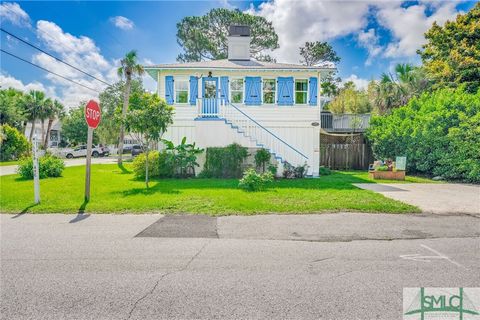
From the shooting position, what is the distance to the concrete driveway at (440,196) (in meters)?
7.41

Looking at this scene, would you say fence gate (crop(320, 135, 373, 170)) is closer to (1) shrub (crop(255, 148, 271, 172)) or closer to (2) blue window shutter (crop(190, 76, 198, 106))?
(1) shrub (crop(255, 148, 271, 172))

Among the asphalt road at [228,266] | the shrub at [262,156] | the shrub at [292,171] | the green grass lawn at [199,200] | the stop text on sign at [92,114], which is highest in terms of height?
the stop text on sign at [92,114]

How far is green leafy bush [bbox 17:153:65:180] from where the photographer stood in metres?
13.0

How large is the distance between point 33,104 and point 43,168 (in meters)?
29.4

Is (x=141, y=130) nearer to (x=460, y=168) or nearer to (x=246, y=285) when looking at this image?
(x=246, y=285)

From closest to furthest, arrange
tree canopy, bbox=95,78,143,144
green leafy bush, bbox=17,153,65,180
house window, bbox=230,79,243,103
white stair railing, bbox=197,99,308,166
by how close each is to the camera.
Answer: green leafy bush, bbox=17,153,65,180 < white stair railing, bbox=197,99,308,166 < house window, bbox=230,79,243,103 < tree canopy, bbox=95,78,143,144

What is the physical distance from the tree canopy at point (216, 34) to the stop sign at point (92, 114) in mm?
23827

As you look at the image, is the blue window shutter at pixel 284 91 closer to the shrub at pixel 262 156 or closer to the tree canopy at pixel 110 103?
the shrub at pixel 262 156

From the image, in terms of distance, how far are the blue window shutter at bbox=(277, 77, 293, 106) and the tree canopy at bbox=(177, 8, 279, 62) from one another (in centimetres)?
1676

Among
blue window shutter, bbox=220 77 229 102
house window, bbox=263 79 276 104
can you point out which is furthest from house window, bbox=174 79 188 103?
house window, bbox=263 79 276 104

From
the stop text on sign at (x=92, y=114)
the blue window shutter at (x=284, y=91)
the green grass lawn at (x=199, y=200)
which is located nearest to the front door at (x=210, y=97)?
the blue window shutter at (x=284, y=91)

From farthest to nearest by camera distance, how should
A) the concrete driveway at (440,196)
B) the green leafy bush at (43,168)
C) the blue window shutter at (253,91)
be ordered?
the blue window shutter at (253,91)
the green leafy bush at (43,168)
the concrete driveway at (440,196)

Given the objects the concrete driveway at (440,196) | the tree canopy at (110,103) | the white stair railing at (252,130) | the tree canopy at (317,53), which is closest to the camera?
the concrete driveway at (440,196)

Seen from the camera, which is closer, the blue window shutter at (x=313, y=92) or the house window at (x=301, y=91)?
the blue window shutter at (x=313, y=92)
